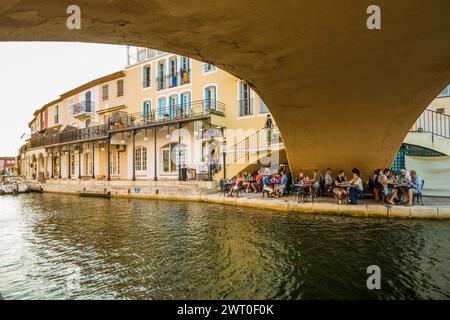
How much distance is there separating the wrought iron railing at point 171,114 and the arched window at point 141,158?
245 centimetres

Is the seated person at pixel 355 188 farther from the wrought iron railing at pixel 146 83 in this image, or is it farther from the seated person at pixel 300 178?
the wrought iron railing at pixel 146 83

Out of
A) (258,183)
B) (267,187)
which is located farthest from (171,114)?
(267,187)

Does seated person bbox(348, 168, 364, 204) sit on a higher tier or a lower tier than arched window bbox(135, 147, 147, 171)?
lower

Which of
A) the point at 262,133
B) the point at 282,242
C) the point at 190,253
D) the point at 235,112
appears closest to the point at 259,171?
the point at 262,133

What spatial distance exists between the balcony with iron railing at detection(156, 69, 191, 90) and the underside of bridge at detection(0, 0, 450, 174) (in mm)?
14722

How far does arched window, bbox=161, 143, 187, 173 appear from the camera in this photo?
66.3ft

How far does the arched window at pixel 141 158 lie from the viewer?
22.8m

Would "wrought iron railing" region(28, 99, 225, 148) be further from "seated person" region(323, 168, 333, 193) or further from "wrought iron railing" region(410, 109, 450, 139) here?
"wrought iron railing" region(410, 109, 450, 139)

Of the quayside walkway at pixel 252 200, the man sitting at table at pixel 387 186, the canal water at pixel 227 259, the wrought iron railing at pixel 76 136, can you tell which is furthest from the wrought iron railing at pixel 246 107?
the wrought iron railing at pixel 76 136

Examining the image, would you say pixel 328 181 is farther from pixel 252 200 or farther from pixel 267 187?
pixel 252 200

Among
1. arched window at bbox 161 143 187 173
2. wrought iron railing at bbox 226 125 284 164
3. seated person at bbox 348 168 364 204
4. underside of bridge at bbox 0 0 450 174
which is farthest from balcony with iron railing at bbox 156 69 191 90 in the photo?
underside of bridge at bbox 0 0 450 174

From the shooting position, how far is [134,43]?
4160 mm

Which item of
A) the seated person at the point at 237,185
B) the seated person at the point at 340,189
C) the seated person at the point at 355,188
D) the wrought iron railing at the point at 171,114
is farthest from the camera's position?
the wrought iron railing at the point at 171,114
